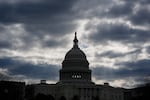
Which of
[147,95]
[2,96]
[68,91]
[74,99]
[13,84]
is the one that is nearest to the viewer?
[147,95]

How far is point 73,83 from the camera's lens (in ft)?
651

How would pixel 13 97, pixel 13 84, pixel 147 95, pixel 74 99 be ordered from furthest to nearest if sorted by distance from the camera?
pixel 74 99
pixel 13 84
pixel 13 97
pixel 147 95

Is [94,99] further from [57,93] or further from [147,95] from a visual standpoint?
[147,95]

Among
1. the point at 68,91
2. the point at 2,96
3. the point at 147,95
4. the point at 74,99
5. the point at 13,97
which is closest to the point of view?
the point at 147,95

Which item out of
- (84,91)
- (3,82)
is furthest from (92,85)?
(3,82)

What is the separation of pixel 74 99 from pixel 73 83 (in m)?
19.2

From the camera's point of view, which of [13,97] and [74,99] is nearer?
[13,97]

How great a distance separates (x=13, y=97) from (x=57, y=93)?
5232cm

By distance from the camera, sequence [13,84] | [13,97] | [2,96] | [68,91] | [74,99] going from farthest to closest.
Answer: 1. [68,91]
2. [74,99]
3. [13,84]
4. [13,97]
5. [2,96]

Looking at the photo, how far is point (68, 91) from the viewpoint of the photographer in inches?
7672

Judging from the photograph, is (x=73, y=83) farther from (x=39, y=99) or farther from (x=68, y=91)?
(x=39, y=99)

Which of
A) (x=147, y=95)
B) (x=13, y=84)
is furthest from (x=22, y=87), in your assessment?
(x=147, y=95)

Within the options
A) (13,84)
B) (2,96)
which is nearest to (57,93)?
(13,84)

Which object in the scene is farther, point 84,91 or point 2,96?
point 84,91
